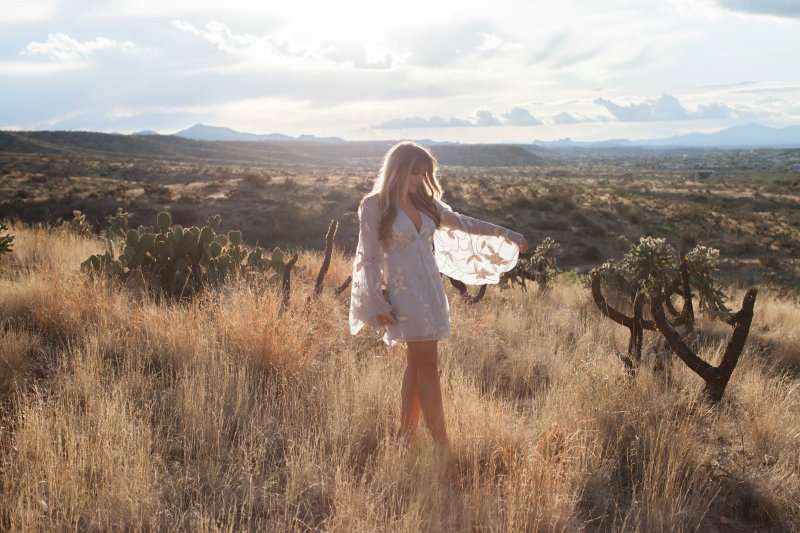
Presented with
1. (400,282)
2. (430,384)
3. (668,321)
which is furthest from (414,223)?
(668,321)

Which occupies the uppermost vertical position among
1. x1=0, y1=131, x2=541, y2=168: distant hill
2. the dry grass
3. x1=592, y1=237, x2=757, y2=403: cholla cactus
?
x1=0, y1=131, x2=541, y2=168: distant hill

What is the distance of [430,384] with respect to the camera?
152 inches

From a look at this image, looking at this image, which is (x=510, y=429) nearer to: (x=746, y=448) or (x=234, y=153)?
(x=746, y=448)

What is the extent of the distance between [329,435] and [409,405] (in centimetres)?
56

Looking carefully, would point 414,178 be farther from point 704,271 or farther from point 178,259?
point 704,271

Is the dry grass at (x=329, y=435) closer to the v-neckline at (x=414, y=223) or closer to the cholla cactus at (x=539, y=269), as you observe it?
the v-neckline at (x=414, y=223)

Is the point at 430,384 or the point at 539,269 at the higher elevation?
the point at 430,384

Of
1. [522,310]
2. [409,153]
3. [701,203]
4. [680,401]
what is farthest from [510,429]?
[701,203]

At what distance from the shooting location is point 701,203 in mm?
38781

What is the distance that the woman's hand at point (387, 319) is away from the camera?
147 inches

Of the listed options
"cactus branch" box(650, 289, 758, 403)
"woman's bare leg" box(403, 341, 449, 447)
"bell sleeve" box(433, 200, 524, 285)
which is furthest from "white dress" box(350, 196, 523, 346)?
"cactus branch" box(650, 289, 758, 403)

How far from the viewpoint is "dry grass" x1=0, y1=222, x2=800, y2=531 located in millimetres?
3168

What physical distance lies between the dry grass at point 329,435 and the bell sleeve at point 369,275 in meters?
0.79

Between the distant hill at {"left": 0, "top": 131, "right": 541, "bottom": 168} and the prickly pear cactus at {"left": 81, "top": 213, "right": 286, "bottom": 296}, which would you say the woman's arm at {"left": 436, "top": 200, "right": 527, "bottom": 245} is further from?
the distant hill at {"left": 0, "top": 131, "right": 541, "bottom": 168}
